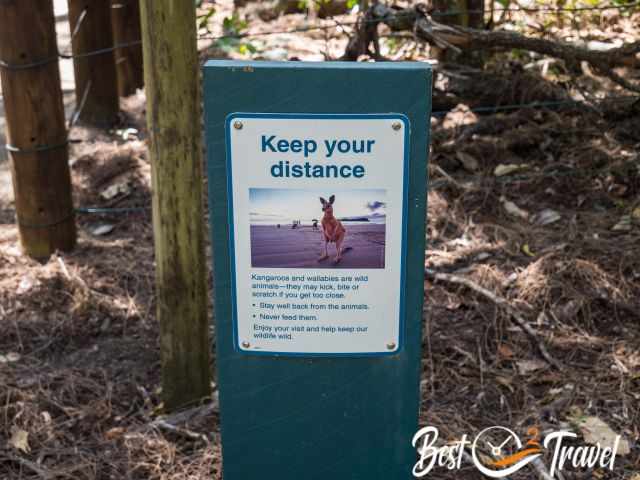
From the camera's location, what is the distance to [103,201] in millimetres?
5367

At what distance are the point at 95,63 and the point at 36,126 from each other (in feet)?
7.20

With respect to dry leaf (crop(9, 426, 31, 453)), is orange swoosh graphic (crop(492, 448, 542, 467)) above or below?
above

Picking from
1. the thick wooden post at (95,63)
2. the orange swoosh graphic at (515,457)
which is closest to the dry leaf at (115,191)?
the thick wooden post at (95,63)

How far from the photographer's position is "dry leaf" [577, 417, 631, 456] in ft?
9.62

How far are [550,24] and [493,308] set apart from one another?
3567 millimetres

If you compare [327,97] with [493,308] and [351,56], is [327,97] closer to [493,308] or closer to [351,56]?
[493,308]

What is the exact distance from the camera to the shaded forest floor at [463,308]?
3121 mm

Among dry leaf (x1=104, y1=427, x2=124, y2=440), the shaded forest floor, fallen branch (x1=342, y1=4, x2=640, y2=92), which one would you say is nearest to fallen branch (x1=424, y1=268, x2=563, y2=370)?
the shaded forest floor

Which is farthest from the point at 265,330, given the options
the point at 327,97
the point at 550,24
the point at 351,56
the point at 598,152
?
the point at 550,24

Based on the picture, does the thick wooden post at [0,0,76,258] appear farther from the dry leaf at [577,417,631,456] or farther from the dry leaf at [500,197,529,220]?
the dry leaf at [577,417,631,456]

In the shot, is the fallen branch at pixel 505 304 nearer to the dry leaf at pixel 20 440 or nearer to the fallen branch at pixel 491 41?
the fallen branch at pixel 491 41

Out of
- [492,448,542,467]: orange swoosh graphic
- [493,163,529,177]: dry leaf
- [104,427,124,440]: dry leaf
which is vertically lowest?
[104,427,124,440]: dry leaf

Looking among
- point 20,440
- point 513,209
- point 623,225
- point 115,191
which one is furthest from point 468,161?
point 20,440

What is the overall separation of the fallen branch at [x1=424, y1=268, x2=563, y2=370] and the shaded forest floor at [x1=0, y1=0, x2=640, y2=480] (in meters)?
0.02
